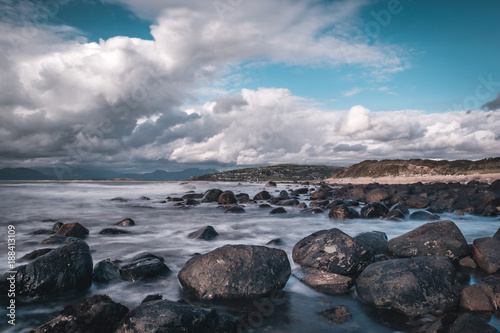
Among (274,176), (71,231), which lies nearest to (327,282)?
(71,231)

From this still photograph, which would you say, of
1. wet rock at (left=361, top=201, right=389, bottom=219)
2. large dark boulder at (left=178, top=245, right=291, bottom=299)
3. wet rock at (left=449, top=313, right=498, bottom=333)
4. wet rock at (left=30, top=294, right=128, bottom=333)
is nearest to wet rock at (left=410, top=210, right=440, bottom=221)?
wet rock at (left=361, top=201, right=389, bottom=219)

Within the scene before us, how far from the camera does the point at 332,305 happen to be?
5.21m

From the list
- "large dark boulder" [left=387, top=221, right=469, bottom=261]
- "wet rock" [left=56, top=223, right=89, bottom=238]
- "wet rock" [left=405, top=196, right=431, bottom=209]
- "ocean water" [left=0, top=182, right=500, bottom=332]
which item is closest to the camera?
"ocean water" [left=0, top=182, right=500, bottom=332]

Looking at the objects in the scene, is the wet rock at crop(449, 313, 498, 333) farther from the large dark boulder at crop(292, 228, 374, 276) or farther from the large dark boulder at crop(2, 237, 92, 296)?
the large dark boulder at crop(2, 237, 92, 296)

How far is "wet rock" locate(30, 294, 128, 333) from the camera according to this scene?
3881 mm

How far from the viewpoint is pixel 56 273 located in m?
5.42

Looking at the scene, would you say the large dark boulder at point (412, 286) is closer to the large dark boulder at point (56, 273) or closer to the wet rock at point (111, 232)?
the large dark boulder at point (56, 273)

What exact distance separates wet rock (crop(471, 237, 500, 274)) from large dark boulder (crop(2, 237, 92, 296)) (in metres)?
8.83

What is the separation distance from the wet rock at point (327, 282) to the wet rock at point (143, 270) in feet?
10.6

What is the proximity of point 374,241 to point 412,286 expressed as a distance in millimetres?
3454

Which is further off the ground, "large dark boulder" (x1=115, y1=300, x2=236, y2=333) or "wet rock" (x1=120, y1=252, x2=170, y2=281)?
"large dark boulder" (x1=115, y1=300, x2=236, y2=333)

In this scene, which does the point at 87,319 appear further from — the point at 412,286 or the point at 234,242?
the point at 234,242

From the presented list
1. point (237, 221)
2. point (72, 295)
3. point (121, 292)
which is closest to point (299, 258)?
point (121, 292)

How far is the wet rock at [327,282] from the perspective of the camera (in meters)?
5.67
